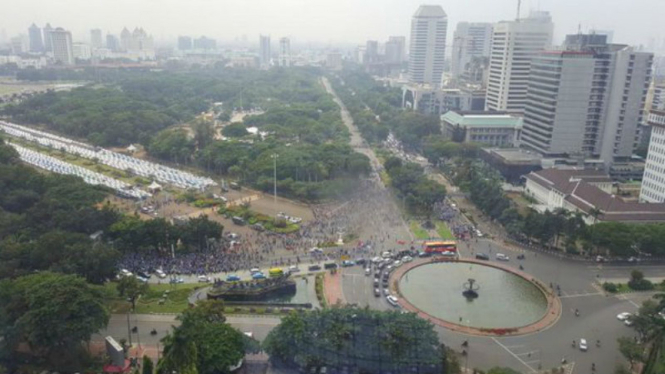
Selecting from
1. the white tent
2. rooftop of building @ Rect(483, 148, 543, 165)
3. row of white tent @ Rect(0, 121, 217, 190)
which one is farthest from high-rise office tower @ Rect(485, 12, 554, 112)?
the white tent

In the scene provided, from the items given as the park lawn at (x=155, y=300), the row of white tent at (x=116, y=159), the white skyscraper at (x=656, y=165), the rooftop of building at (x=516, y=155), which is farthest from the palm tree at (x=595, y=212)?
the row of white tent at (x=116, y=159)

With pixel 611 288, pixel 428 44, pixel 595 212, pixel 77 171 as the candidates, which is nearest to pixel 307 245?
pixel 611 288

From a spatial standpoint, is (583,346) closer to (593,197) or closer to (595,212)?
(595,212)

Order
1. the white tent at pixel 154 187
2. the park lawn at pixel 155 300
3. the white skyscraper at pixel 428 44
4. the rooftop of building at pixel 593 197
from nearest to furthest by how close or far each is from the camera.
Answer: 1. the park lawn at pixel 155 300
2. the rooftop of building at pixel 593 197
3. the white tent at pixel 154 187
4. the white skyscraper at pixel 428 44

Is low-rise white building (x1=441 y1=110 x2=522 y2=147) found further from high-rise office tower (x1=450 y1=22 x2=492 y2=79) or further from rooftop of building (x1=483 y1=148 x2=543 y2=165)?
high-rise office tower (x1=450 y1=22 x2=492 y2=79)

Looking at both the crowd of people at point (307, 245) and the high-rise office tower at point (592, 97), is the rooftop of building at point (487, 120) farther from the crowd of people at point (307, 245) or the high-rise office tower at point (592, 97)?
the crowd of people at point (307, 245)
